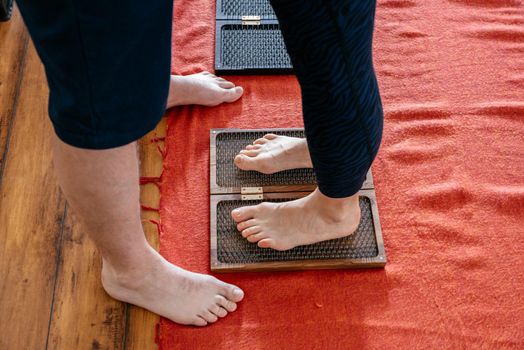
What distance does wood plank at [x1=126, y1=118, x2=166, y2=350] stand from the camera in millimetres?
1037

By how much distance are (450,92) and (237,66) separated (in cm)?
53

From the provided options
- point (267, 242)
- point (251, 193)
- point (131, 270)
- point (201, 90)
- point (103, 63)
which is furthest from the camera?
point (201, 90)

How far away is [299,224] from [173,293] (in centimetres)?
27

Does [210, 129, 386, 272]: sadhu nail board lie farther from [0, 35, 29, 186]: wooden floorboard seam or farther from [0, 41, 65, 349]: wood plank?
[0, 35, 29, 186]: wooden floorboard seam

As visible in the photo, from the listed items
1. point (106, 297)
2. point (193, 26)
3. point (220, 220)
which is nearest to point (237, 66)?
point (193, 26)

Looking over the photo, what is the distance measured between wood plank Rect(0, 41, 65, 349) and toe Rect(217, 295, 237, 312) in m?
0.32

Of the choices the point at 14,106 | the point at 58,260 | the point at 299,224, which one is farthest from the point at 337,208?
the point at 14,106

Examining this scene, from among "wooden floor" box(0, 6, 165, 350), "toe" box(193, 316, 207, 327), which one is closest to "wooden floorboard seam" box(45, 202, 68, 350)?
"wooden floor" box(0, 6, 165, 350)

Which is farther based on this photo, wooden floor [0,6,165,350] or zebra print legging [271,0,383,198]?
wooden floor [0,6,165,350]

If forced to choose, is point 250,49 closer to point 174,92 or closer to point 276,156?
point 174,92

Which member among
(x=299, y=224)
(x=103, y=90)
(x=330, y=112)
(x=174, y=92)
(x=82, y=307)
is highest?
(x=103, y=90)

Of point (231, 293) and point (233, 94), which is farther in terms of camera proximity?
point (233, 94)

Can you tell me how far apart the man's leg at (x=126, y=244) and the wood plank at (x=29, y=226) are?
145mm

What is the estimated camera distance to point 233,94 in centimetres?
135
